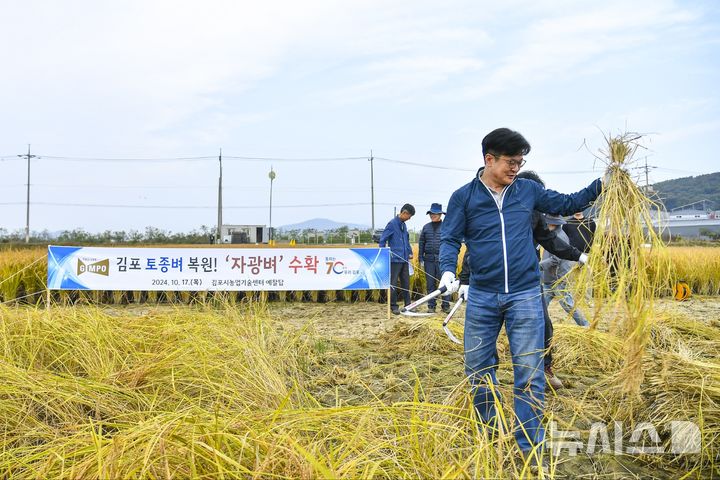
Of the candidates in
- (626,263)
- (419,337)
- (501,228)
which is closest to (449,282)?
(501,228)

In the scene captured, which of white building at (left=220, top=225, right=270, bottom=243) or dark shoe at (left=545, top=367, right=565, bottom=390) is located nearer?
dark shoe at (left=545, top=367, right=565, bottom=390)

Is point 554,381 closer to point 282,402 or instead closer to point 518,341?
point 518,341

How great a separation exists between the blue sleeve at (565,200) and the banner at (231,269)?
19.1ft

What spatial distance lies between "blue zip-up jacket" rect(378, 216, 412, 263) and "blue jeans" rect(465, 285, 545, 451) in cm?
600

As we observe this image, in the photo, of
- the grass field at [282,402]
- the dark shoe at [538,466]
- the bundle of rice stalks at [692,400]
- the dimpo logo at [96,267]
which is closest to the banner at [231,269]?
the dimpo logo at [96,267]

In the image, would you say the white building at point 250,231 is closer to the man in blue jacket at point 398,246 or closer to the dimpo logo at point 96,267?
the dimpo logo at point 96,267

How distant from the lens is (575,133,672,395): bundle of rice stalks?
2166 millimetres

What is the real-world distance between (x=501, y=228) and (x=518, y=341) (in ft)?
1.93

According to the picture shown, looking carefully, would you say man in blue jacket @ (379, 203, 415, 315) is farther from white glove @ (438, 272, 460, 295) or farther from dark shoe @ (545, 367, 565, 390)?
white glove @ (438, 272, 460, 295)

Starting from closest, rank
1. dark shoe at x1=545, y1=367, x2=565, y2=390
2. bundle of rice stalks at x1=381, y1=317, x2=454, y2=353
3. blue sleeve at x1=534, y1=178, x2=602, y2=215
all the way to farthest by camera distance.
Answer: blue sleeve at x1=534, y1=178, x2=602, y2=215 < dark shoe at x1=545, y1=367, x2=565, y2=390 < bundle of rice stalks at x1=381, y1=317, x2=454, y2=353

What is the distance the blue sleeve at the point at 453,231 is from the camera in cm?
282

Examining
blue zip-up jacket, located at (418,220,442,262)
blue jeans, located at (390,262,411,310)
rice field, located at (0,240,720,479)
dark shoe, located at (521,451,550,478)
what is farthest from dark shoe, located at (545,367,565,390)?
blue jeans, located at (390,262,411,310)

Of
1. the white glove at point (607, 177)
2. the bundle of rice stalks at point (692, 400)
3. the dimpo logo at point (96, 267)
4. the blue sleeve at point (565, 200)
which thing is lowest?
the bundle of rice stalks at point (692, 400)

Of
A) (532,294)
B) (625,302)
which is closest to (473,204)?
(532,294)
